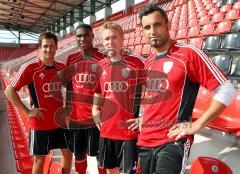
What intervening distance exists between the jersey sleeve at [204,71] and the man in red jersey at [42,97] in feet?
4.91

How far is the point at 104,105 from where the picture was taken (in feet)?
7.55

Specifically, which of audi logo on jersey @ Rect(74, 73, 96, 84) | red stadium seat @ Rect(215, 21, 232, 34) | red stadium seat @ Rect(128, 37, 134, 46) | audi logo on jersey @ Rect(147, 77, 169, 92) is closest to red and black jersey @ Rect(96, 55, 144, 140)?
audi logo on jersey @ Rect(147, 77, 169, 92)

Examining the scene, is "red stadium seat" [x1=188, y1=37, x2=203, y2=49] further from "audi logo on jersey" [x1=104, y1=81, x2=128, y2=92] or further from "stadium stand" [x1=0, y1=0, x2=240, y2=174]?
"audi logo on jersey" [x1=104, y1=81, x2=128, y2=92]

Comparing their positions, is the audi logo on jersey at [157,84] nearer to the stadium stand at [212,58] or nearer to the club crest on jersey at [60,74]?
the stadium stand at [212,58]

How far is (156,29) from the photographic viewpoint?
5.77 ft

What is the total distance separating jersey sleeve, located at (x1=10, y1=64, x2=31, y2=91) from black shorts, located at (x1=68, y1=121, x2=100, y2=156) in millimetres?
560

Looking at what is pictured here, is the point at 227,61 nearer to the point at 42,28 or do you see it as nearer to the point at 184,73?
the point at 184,73

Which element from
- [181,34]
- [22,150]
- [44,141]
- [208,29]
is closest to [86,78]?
[44,141]

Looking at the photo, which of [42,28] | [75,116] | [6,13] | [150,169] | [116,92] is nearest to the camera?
[150,169]

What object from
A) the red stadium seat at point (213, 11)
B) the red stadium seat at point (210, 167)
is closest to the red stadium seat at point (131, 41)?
the red stadium seat at point (213, 11)

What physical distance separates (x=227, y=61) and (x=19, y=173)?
3.48 meters

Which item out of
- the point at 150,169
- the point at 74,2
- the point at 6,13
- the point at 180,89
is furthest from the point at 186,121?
the point at 6,13

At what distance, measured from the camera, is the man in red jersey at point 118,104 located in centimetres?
219

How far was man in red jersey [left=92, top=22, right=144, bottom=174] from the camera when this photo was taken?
86.0 inches
